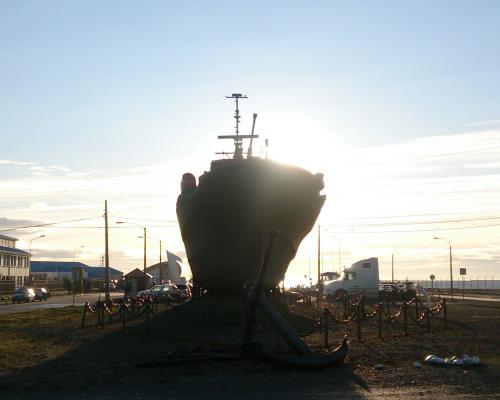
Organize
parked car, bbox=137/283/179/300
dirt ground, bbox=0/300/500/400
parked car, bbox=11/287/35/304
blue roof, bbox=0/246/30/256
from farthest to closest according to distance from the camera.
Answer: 1. blue roof, bbox=0/246/30/256
2. parked car, bbox=11/287/35/304
3. parked car, bbox=137/283/179/300
4. dirt ground, bbox=0/300/500/400

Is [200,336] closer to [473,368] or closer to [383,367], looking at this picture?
[383,367]

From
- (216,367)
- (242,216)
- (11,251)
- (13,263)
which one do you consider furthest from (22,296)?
(216,367)

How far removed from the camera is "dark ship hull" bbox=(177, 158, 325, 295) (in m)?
23.8

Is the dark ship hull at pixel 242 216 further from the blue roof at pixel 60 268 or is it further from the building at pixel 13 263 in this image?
the blue roof at pixel 60 268

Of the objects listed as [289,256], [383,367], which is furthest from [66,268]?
[383,367]

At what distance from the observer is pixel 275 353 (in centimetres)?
1326

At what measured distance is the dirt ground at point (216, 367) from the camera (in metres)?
11.4

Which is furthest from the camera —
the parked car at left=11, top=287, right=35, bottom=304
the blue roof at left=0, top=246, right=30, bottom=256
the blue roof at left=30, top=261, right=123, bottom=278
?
the blue roof at left=30, top=261, right=123, bottom=278

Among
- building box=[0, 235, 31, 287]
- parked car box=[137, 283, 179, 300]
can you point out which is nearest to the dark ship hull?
parked car box=[137, 283, 179, 300]

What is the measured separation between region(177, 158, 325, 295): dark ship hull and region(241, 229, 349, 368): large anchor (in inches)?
350

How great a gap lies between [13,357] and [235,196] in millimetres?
9724

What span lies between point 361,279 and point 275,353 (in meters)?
41.3

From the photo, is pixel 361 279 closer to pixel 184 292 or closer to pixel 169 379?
pixel 184 292

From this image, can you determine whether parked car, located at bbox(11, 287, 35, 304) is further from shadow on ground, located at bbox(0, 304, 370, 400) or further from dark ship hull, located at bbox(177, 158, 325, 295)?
shadow on ground, located at bbox(0, 304, 370, 400)
